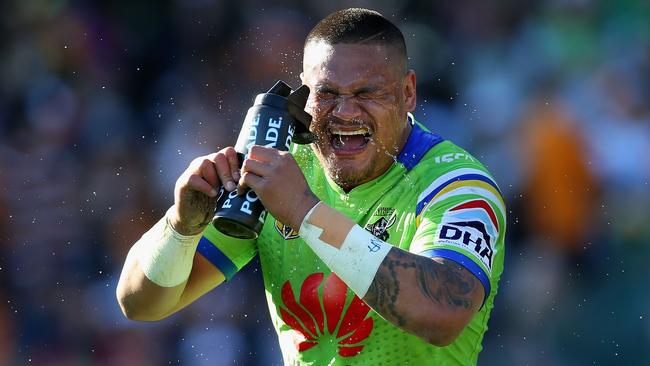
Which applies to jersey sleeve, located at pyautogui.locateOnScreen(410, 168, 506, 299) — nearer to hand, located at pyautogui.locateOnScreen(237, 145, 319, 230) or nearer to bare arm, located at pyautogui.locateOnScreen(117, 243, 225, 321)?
hand, located at pyautogui.locateOnScreen(237, 145, 319, 230)

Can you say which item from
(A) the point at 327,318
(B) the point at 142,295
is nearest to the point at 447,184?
(A) the point at 327,318

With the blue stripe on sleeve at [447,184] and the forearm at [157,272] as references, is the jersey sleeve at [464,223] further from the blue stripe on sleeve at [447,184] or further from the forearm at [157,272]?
the forearm at [157,272]

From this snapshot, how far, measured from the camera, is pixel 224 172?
353 centimetres

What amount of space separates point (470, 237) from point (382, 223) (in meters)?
0.51

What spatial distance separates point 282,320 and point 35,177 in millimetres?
4637

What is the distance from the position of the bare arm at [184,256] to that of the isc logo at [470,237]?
0.83m

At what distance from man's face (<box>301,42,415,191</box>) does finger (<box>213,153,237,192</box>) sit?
30.9 inches

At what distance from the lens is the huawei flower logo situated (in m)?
4.23

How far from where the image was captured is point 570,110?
7.66 meters

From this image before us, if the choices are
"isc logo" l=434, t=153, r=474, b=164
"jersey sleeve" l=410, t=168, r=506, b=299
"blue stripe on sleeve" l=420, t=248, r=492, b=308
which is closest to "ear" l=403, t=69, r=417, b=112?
"isc logo" l=434, t=153, r=474, b=164

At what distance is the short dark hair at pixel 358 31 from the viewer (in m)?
4.38

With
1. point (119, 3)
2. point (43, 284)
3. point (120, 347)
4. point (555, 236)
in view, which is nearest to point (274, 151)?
point (555, 236)

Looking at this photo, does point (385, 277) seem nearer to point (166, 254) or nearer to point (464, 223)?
point (464, 223)

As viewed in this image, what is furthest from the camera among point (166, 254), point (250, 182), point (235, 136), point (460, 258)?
point (235, 136)
